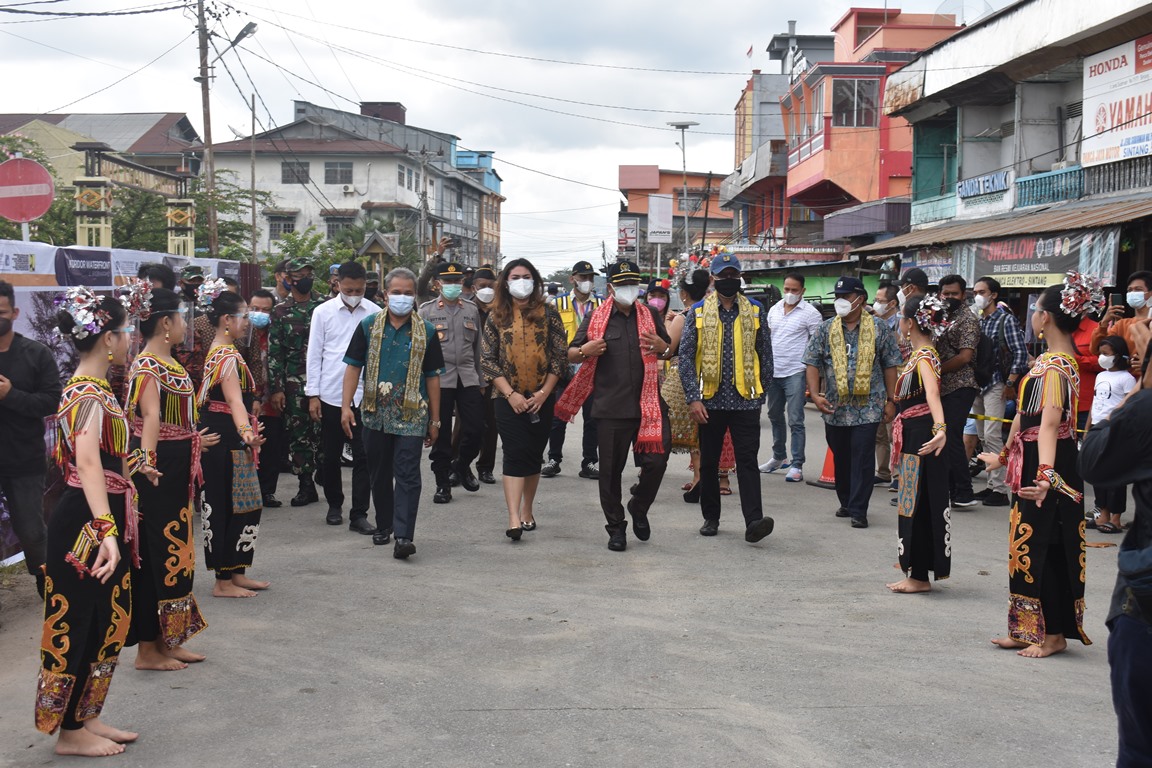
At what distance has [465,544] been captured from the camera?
8672 mm

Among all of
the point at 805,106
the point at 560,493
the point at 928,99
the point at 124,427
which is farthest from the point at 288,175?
the point at 124,427

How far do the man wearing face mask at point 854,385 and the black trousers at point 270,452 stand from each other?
15.4 ft

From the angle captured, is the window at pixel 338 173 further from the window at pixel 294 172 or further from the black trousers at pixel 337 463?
the black trousers at pixel 337 463

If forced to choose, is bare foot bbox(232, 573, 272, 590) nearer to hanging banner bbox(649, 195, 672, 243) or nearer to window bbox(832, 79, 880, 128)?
window bbox(832, 79, 880, 128)

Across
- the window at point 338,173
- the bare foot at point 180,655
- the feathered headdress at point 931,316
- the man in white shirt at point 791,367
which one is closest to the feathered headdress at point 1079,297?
the feathered headdress at point 931,316

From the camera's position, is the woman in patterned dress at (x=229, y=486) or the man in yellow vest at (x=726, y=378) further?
the man in yellow vest at (x=726, y=378)

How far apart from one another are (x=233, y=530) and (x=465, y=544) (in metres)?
2.07

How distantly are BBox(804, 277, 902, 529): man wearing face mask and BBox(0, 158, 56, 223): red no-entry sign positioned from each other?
23.9ft

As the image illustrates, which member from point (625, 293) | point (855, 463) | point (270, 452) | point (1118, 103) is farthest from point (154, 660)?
point (1118, 103)

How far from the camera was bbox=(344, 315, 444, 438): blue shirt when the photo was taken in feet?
26.8

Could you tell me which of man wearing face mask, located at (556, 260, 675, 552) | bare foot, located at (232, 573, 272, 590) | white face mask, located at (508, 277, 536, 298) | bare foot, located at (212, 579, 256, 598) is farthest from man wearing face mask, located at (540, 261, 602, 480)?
bare foot, located at (212, 579, 256, 598)

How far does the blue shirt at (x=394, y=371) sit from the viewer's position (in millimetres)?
8164

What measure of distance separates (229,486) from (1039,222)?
48.6 feet

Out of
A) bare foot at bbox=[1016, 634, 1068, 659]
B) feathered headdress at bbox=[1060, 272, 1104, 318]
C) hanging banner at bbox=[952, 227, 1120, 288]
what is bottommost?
bare foot at bbox=[1016, 634, 1068, 659]
